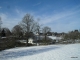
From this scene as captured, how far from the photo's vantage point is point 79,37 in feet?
214

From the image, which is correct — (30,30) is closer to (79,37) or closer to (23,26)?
(23,26)

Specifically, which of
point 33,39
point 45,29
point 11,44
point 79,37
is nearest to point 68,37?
point 79,37

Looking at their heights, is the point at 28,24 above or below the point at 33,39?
above

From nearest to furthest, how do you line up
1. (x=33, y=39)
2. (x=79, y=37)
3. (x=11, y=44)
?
(x=11, y=44), (x=33, y=39), (x=79, y=37)

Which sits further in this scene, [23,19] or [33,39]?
[33,39]

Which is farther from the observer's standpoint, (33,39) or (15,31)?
(15,31)

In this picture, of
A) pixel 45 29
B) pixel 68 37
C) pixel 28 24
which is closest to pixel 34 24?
pixel 28 24

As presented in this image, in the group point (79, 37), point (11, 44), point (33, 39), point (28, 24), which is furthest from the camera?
point (79, 37)

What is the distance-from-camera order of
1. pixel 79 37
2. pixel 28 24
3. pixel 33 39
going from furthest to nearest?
1. pixel 79 37
2. pixel 33 39
3. pixel 28 24

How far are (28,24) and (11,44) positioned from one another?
417 inches

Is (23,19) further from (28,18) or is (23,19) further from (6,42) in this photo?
(6,42)

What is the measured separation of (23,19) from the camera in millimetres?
42438

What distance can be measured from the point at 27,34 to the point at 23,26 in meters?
3.37

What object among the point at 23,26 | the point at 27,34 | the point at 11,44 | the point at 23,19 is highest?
the point at 23,19
